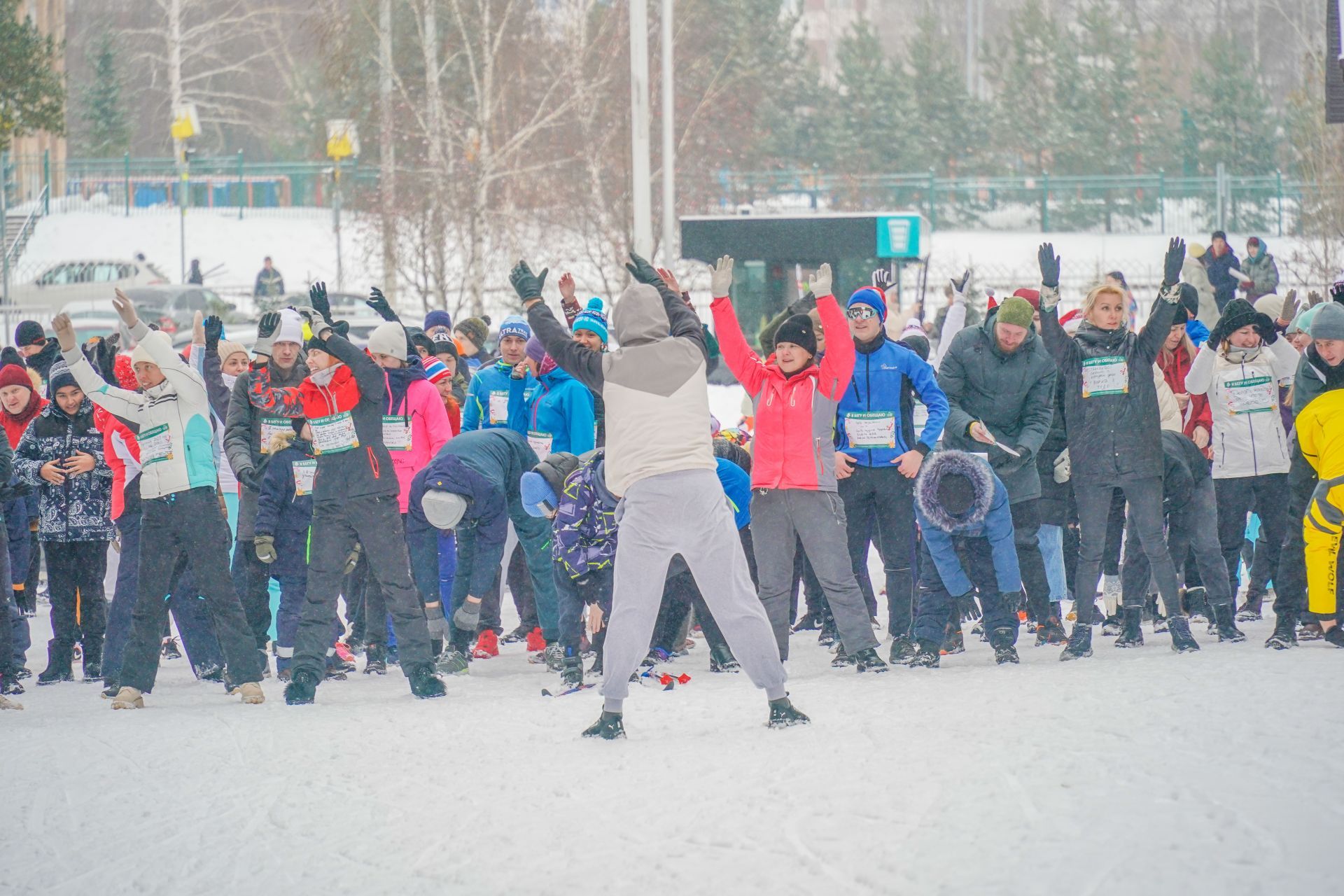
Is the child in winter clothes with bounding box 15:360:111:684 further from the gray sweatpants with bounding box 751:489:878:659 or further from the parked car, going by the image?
the parked car

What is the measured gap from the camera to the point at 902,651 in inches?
325

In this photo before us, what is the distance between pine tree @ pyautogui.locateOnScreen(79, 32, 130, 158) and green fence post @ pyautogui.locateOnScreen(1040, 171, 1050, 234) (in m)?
30.5

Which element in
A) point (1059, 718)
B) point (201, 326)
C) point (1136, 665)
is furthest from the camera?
point (201, 326)

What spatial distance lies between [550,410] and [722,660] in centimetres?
171

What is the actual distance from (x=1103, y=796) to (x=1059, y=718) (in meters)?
1.09

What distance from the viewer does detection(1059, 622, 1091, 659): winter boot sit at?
797 centimetres

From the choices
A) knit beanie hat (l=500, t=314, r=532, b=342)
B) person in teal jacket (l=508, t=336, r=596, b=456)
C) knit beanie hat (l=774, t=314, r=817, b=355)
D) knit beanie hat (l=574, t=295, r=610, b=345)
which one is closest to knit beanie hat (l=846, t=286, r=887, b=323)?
knit beanie hat (l=774, t=314, r=817, b=355)

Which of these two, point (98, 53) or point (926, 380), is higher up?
point (98, 53)

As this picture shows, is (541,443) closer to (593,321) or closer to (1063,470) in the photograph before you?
(593,321)

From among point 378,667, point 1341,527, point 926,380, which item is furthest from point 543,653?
point 1341,527

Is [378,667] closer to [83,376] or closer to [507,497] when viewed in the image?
[507,497]

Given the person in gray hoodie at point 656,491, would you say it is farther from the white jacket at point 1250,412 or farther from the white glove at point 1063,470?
the white jacket at point 1250,412

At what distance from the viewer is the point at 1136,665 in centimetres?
738

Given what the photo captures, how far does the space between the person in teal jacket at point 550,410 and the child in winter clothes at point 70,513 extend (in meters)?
2.34
